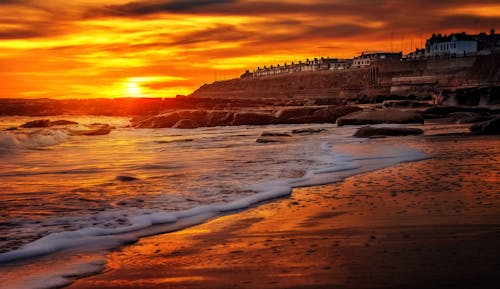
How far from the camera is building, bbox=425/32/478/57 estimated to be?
405ft

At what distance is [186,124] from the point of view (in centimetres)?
3012

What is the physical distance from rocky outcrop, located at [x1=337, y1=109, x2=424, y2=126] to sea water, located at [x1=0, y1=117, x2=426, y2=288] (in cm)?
877

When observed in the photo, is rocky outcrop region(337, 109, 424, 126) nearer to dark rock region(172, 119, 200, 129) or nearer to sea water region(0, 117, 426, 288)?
dark rock region(172, 119, 200, 129)

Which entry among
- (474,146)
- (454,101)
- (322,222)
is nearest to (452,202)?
(322,222)

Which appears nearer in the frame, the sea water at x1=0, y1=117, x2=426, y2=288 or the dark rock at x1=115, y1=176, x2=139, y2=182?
the sea water at x1=0, y1=117, x2=426, y2=288

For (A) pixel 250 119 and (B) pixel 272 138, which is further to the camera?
(A) pixel 250 119

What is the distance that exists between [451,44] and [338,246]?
130m

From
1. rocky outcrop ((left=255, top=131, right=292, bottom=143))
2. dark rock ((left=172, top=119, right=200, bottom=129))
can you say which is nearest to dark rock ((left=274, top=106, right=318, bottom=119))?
dark rock ((left=172, top=119, right=200, bottom=129))

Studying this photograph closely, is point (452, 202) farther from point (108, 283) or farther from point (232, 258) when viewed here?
point (108, 283)

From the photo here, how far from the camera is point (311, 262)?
13.3 feet

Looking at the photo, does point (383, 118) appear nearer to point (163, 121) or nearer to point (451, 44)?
point (163, 121)

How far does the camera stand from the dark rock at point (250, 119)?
3012cm

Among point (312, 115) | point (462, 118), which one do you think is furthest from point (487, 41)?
point (462, 118)

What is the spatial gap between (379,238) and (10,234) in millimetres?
3311
